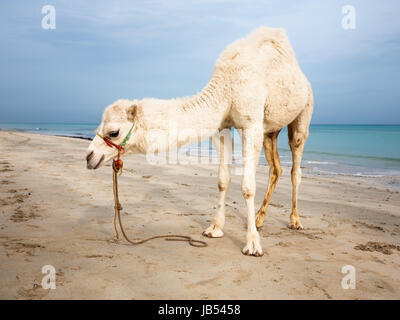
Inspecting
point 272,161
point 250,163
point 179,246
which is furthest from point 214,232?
point 272,161

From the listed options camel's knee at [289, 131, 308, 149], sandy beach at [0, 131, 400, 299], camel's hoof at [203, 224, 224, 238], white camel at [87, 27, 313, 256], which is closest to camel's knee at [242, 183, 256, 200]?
white camel at [87, 27, 313, 256]

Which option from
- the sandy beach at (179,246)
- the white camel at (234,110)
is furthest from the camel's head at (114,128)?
the sandy beach at (179,246)

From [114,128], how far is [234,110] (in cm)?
151

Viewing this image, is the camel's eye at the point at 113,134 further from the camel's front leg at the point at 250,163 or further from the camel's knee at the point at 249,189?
the camel's knee at the point at 249,189

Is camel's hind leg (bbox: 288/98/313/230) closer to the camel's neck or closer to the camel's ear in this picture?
the camel's neck

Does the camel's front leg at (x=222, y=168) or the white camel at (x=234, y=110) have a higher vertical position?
the white camel at (x=234, y=110)

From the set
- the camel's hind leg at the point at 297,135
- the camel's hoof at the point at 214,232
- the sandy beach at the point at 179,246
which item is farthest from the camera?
the camel's hind leg at the point at 297,135

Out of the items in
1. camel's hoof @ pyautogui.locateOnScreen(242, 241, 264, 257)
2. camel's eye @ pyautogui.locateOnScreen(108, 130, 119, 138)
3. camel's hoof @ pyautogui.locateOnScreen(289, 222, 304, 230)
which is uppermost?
camel's eye @ pyautogui.locateOnScreen(108, 130, 119, 138)

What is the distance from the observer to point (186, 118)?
3879mm

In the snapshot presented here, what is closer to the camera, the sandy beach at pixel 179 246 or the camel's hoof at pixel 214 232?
the sandy beach at pixel 179 246

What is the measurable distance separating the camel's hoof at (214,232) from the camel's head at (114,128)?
5.86 feet

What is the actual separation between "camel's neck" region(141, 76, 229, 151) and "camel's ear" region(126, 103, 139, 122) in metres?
0.15

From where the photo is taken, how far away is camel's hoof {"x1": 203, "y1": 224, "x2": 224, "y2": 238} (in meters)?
4.56

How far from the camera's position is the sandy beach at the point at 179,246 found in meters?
2.94
